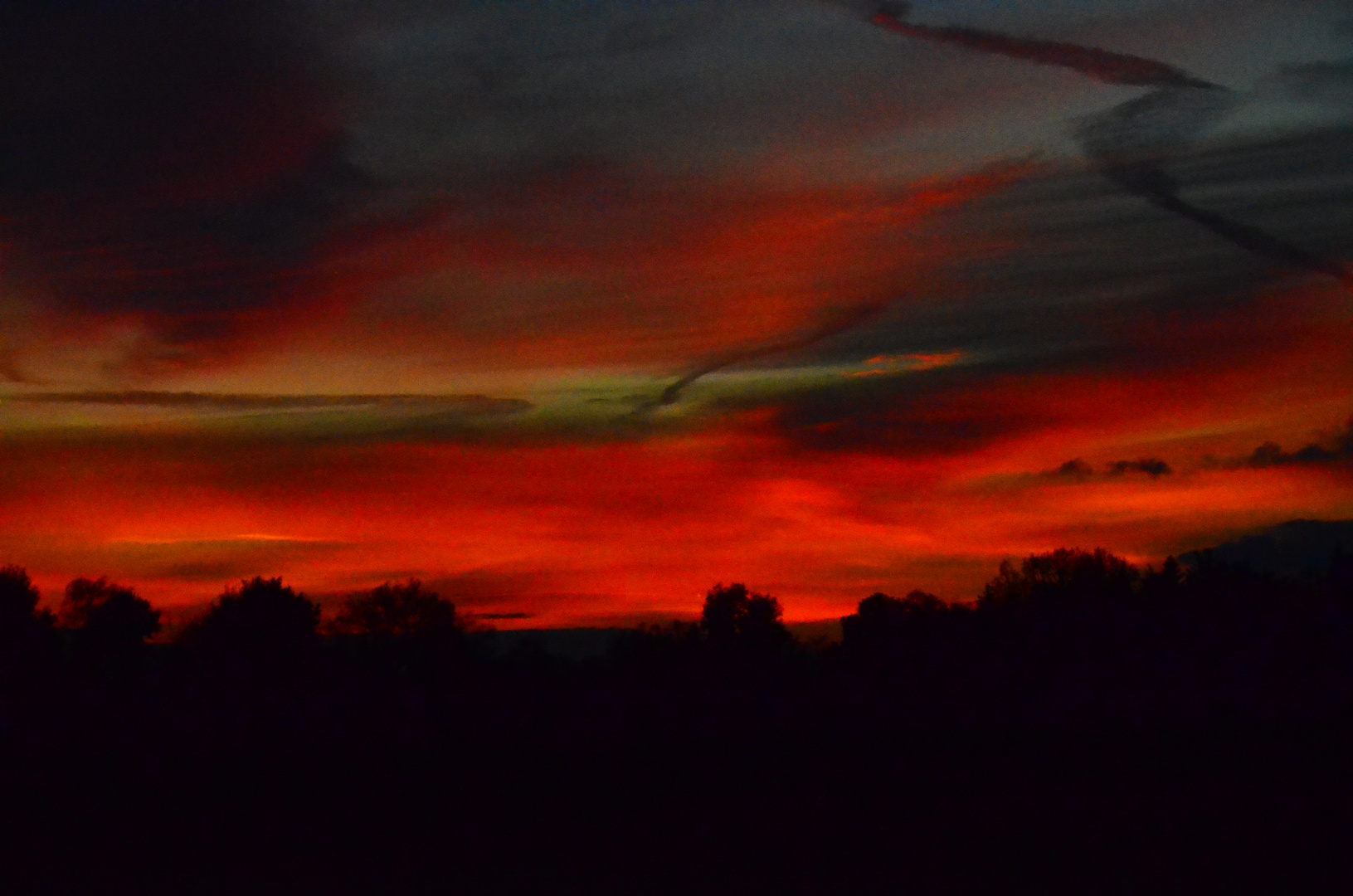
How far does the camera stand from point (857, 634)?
248 ft

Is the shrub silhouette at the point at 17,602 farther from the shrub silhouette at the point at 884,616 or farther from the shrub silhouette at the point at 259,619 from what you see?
the shrub silhouette at the point at 884,616

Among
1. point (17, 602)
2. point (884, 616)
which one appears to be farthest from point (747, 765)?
point (17, 602)

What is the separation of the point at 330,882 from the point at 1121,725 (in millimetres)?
25714

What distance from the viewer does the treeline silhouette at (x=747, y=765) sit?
27156 mm

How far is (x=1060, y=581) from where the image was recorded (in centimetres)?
9231

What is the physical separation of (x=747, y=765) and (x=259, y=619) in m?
59.8

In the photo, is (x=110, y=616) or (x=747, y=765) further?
(x=110, y=616)

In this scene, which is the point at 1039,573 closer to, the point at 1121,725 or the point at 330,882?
the point at 1121,725

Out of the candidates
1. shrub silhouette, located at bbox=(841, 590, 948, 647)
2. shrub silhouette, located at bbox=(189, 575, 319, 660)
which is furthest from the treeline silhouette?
shrub silhouette, located at bbox=(189, 575, 319, 660)

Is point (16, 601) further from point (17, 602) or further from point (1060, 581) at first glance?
point (1060, 581)

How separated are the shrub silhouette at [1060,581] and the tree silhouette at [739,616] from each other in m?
16.4

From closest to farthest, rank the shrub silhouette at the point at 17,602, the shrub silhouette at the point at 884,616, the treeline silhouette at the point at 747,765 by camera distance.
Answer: the treeline silhouette at the point at 747,765, the shrub silhouette at the point at 884,616, the shrub silhouette at the point at 17,602

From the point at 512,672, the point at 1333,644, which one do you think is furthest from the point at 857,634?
the point at 1333,644

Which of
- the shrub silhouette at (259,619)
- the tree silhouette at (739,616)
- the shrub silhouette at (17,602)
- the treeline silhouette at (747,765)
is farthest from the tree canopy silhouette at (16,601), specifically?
the tree silhouette at (739,616)
